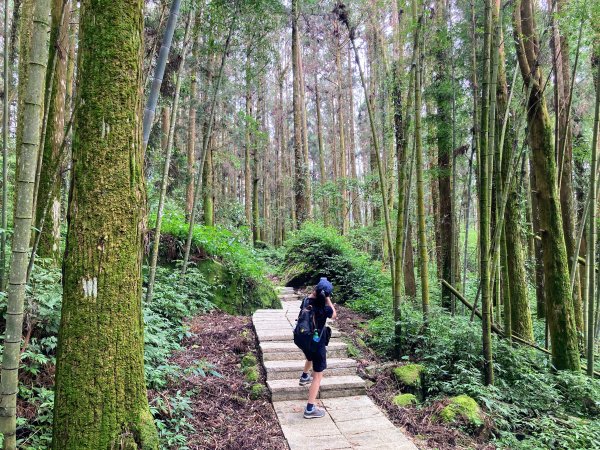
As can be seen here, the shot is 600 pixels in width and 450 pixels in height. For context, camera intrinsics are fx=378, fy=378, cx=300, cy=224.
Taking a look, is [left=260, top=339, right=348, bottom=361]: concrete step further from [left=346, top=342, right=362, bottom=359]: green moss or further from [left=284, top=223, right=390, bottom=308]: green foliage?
[left=284, top=223, right=390, bottom=308]: green foliage

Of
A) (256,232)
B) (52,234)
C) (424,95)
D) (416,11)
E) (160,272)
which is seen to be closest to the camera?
(52,234)

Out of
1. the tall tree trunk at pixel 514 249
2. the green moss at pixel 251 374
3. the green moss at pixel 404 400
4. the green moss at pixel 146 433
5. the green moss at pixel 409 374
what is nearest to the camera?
the green moss at pixel 146 433

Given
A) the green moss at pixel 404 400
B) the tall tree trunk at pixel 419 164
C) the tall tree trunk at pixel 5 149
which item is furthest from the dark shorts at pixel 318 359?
the tall tree trunk at pixel 5 149

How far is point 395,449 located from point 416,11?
211 inches

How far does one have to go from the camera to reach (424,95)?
7574mm

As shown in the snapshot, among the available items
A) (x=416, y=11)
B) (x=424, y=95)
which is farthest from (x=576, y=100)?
(x=416, y=11)

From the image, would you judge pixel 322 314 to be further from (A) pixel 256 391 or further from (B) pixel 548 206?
(B) pixel 548 206

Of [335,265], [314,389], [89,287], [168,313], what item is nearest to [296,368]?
[314,389]

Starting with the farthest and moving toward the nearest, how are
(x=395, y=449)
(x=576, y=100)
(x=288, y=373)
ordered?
1. (x=576, y=100)
2. (x=288, y=373)
3. (x=395, y=449)

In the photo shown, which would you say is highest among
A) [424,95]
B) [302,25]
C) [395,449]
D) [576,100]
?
[302,25]

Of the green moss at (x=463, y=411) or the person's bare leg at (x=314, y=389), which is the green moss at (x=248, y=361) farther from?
the green moss at (x=463, y=411)

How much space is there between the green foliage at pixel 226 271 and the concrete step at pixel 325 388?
2789 millimetres

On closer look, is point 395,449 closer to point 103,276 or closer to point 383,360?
point 383,360

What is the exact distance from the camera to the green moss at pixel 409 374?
425cm
